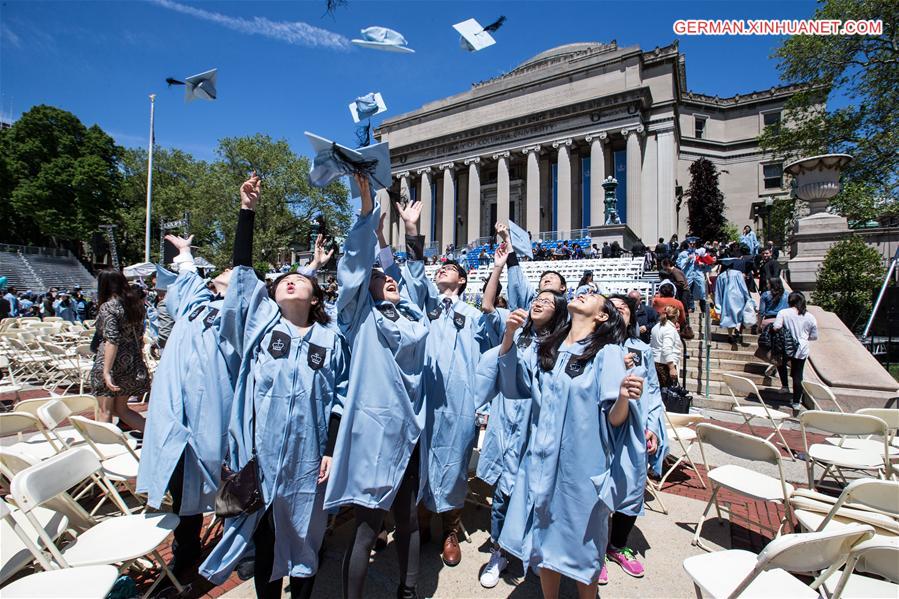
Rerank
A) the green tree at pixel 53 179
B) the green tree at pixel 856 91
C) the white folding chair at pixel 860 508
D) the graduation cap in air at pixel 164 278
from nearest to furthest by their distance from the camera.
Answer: the white folding chair at pixel 860 508
the graduation cap in air at pixel 164 278
the green tree at pixel 856 91
the green tree at pixel 53 179

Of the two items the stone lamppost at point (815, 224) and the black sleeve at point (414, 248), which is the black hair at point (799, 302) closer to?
the stone lamppost at point (815, 224)

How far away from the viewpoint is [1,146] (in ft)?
137

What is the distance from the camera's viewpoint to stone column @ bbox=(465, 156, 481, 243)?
1585 inches

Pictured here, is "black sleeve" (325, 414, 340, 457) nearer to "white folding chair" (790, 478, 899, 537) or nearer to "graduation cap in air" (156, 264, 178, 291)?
"graduation cap in air" (156, 264, 178, 291)

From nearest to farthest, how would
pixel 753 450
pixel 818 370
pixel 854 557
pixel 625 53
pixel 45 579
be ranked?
pixel 854 557, pixel 45 579, pixel 753 450, pixel 818 370, pixel 625 53

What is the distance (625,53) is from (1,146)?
58.1m

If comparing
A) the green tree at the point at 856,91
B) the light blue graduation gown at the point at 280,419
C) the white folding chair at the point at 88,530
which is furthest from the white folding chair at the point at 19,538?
the green tree at the point at 856,91

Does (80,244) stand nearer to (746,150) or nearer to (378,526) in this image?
(378,526)

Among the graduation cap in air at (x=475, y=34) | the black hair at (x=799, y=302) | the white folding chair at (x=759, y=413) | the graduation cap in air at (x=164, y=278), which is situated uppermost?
the graduation cap in air at (x=475, y=34)

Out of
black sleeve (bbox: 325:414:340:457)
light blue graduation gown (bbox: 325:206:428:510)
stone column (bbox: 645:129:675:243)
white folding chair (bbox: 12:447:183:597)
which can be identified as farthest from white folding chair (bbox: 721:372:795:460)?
stone column (bbox: 645:129:675:243)

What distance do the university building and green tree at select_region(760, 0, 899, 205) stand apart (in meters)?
9.85

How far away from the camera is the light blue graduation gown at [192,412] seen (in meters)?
2.81

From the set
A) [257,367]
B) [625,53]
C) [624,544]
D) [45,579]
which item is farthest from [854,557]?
[625,53]

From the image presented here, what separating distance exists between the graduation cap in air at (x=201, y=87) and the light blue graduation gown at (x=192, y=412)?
75.1 inches
